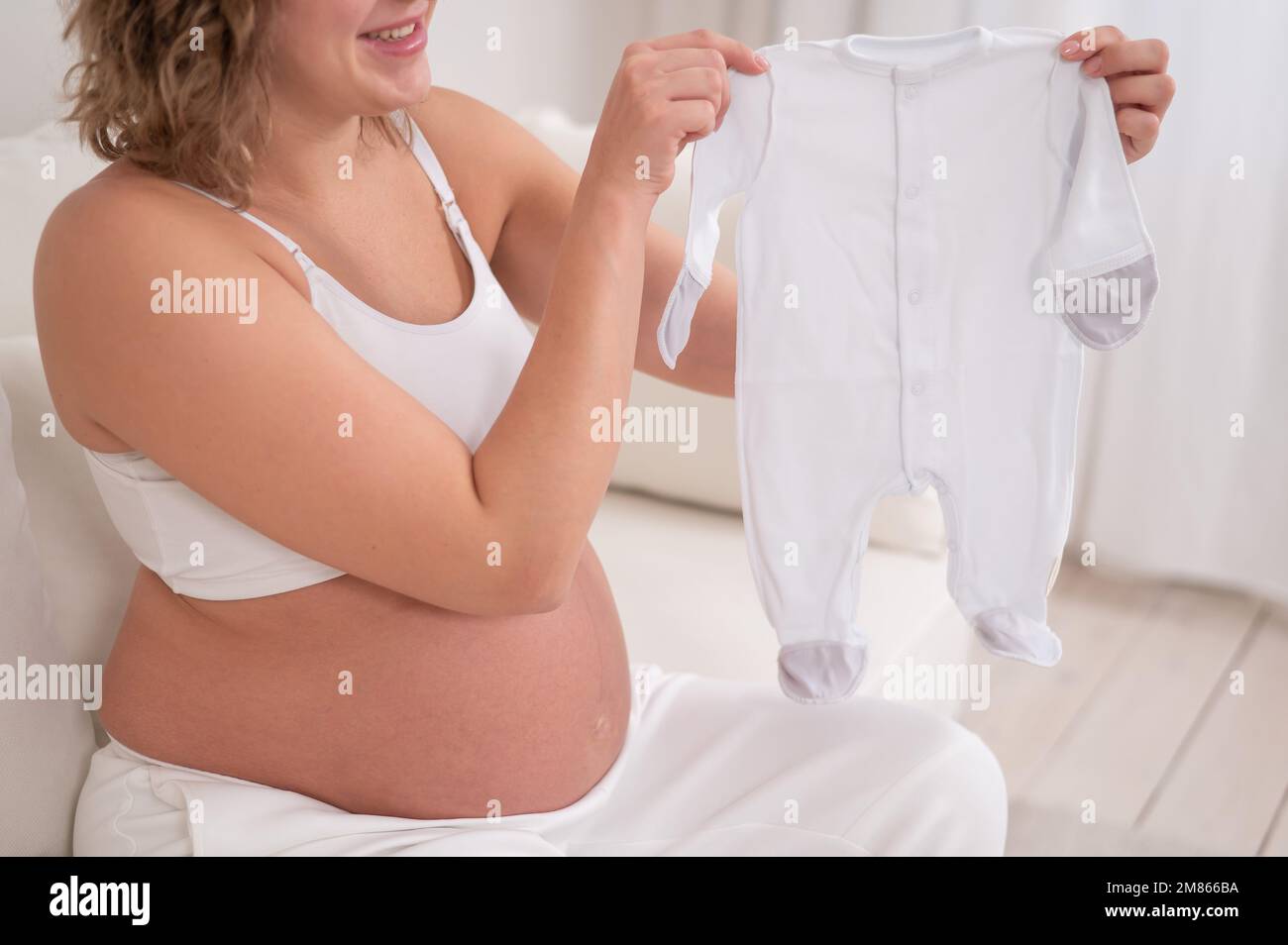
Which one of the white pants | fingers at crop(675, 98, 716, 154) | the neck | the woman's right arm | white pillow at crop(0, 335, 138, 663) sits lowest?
the white pants

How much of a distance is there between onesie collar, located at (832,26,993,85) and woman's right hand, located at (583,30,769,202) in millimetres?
167

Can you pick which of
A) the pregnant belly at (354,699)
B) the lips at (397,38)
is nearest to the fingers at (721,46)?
the lips at (397,38)

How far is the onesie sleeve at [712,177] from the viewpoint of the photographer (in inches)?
40.0

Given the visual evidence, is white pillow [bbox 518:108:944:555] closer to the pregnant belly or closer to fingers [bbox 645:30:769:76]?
fingers [bbox 645:30:769:76]

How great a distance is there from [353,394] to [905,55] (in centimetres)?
56

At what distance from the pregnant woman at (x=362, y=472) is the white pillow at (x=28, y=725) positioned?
1.1 inches

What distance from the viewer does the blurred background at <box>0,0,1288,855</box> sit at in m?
1.48

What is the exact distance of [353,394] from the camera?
863mm

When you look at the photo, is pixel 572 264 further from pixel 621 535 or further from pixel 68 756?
pixel 621 535
